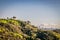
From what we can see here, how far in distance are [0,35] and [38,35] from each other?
634 inches

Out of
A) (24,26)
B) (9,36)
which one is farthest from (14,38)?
(24,26)

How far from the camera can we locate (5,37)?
5941 centimetres

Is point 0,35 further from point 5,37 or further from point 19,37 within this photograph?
point 19,37

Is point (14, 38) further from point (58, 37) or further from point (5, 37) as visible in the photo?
point (58, 37)

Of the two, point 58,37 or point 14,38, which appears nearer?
point 14,38

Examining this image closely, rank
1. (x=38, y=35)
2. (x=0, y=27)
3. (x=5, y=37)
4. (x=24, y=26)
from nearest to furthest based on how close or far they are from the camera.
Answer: (x=5, y=37)
(x=0, y=27)
(x=38, y=35)
(x=24, y=26)

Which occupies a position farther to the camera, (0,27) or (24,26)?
(24,26)

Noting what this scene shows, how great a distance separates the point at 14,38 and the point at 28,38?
6681 millimetres

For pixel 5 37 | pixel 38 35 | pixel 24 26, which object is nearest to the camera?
pixel 5 37

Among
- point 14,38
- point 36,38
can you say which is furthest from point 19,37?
point 36,38

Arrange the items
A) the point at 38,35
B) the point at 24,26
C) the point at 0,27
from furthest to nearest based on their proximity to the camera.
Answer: the point at 24,26 < the point at 38,35 < the point at 0,27

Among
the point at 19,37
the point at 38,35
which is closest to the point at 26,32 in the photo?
the point at 38,35

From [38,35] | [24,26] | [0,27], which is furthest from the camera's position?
[24,26]

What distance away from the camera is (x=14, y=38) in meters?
60.3
